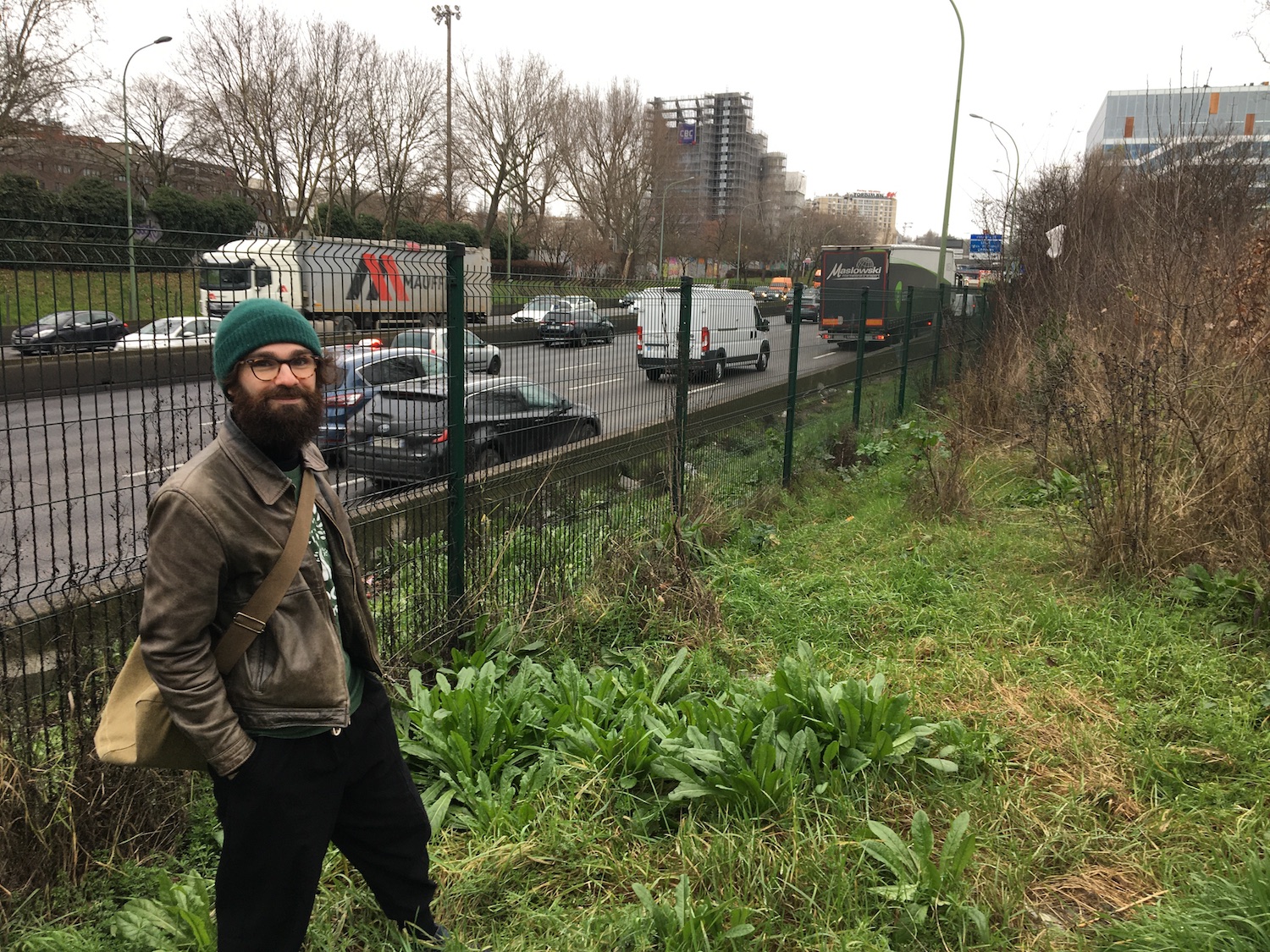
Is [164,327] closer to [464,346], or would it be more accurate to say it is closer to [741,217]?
[464,346]

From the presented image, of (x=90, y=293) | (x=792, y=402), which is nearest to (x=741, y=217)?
(x=792, y=402)

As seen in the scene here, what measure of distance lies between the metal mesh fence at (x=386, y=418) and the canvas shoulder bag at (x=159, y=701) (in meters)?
0.88

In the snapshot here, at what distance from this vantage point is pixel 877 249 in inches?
1179

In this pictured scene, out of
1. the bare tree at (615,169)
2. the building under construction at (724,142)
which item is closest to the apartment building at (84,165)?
the bare tree at (615,169)

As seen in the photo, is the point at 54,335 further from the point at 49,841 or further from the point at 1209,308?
the point at 1209,308

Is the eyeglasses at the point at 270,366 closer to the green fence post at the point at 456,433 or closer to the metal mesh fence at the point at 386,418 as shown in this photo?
the metal mesh fence at the point at 386,418

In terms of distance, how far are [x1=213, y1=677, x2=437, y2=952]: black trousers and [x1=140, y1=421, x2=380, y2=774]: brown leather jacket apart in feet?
0.32

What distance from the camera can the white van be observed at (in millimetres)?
6523

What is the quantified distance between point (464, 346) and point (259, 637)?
249 cm

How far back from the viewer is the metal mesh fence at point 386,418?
298cm

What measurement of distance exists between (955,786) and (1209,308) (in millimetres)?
5019

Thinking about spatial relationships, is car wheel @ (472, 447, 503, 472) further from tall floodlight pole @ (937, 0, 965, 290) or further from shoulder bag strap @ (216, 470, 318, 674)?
tall floodlight pole @ (937, 0, 965, 290)

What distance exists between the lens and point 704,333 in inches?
290

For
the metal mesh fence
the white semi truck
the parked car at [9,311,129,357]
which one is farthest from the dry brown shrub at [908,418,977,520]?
the parked car at [9,311,129,357]
